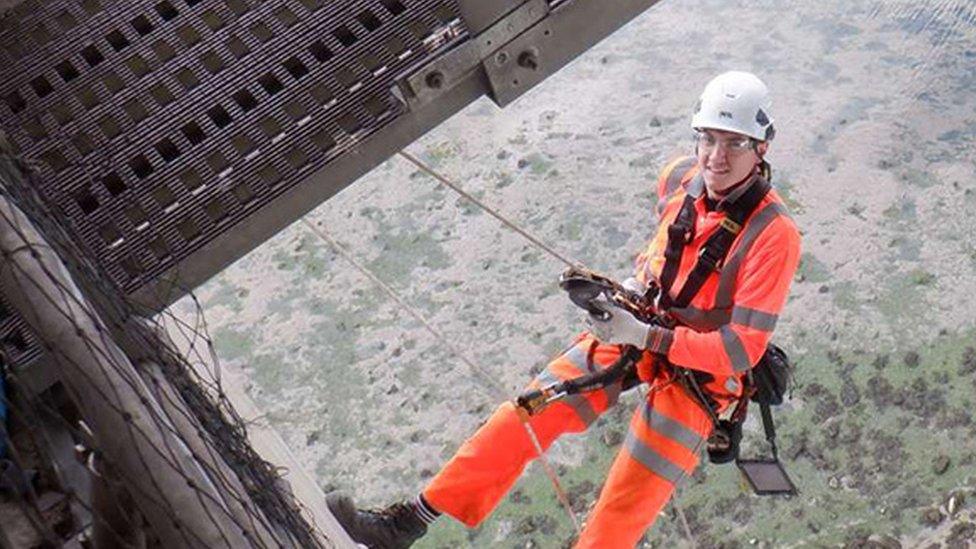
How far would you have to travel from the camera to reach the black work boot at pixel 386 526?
614cm

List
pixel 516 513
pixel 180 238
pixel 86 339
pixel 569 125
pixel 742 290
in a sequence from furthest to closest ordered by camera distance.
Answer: pixel 569 125
pixel 516 513
pixel 180 238
pixel 742 290
pixel 86 339

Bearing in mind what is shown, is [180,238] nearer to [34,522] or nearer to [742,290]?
[742,290]

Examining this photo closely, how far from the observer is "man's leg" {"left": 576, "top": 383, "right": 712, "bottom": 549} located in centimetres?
606

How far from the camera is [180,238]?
6.14 m

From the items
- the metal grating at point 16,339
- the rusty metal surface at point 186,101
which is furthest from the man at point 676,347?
the metal grating at point 16,339

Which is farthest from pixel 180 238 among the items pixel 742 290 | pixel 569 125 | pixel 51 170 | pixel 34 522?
pixel 569 125

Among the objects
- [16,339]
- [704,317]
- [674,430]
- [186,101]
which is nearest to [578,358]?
[674,430]

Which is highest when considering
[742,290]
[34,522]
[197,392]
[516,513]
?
[34,522]

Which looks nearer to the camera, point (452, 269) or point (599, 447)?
point (599, 447)

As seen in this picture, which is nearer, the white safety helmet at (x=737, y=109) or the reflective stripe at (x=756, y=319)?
the reflective stripe at (x=756, y=319)

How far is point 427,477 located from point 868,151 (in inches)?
141

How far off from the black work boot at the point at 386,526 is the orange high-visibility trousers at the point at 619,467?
0.38 feet

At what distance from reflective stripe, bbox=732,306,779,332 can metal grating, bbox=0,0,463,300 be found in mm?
1537

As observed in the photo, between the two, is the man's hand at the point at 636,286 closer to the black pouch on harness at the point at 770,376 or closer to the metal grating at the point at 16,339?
the black pouch on harness at the point at 770,376
